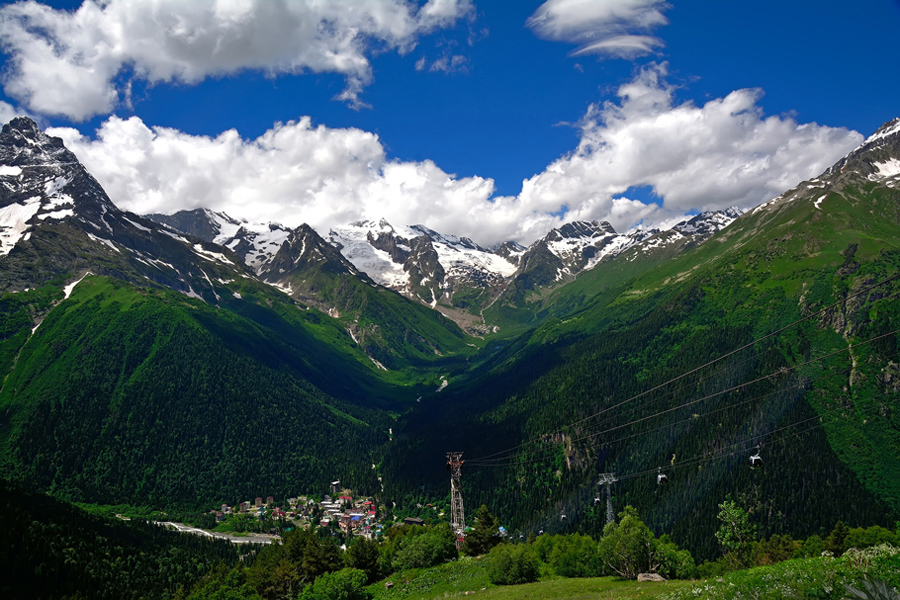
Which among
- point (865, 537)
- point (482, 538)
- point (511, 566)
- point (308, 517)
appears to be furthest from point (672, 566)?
point (308, 517)

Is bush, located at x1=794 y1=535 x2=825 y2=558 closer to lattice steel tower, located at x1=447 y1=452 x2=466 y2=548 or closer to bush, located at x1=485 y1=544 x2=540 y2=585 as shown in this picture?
bush, located at x1=485 y1=544 x2=540 y2=585

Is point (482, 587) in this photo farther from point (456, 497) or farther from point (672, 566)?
point (456, 497)

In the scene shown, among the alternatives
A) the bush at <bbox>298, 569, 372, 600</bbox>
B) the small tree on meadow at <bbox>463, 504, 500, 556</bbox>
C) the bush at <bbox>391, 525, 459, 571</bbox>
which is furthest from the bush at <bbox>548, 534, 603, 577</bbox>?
the bush at <bbox>298, 569, 372, 600</bbox>

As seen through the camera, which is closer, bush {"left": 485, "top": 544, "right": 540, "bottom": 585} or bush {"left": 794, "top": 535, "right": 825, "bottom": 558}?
bush {"left": 485, "top": 544, "right": 540, "bottom": 585}

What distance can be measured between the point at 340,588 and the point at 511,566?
74.5 ft

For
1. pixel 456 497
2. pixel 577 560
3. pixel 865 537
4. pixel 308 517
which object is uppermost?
pixel 456 497

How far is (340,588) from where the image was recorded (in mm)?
69875

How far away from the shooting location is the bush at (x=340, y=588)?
228 feet

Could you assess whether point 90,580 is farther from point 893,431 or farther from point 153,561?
point 893,431

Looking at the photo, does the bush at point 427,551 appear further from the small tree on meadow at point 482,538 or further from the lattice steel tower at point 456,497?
the lattice steel tower at point 456,497

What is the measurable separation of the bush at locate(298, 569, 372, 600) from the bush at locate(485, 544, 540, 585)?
17633mm

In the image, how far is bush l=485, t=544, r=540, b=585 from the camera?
70250mm

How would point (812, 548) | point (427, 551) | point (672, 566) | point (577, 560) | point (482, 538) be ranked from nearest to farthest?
point (672, 566) < point (577, 560) < point (427, 551) < point (482, 538) < point (812, 548)

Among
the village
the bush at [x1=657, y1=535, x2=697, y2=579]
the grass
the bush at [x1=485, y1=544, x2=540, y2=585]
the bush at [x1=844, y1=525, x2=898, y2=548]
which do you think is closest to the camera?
the grass
